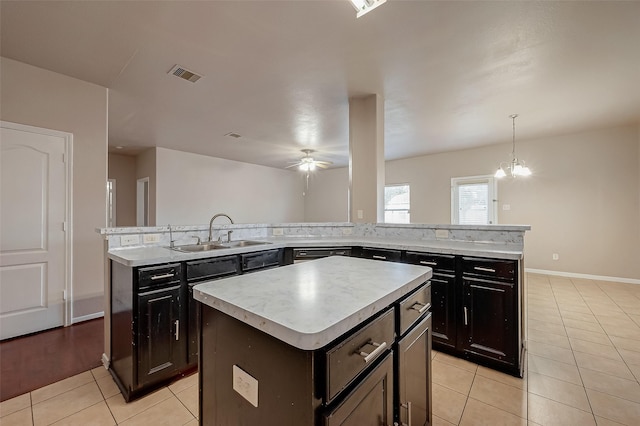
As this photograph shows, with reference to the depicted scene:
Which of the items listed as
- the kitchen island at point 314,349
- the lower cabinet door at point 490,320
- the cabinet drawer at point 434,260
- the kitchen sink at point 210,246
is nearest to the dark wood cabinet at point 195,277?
the kitchen sink at point 210,246

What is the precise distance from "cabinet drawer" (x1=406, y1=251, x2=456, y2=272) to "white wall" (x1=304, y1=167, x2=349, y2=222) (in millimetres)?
5909

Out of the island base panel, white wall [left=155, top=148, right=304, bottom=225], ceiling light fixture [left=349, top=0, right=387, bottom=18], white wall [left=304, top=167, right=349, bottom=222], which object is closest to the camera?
the island base panel

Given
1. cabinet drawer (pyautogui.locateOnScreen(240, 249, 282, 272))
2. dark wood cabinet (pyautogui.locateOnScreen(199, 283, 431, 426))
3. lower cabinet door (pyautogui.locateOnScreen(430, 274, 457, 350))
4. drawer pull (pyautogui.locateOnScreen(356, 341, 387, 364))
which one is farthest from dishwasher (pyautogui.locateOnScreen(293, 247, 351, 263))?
drawer pull (pyautogui.locateOnScreen(356, 341, 387, 364))

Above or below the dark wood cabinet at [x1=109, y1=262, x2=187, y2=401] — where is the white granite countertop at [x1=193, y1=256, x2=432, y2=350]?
above

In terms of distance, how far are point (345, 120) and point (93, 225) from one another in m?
3.72

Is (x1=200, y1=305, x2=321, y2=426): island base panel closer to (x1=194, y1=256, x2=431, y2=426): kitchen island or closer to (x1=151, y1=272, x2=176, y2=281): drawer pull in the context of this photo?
(x1=194, y1=256, x2=431, y2=426): kitchen island

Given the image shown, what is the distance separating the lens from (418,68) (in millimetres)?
2775

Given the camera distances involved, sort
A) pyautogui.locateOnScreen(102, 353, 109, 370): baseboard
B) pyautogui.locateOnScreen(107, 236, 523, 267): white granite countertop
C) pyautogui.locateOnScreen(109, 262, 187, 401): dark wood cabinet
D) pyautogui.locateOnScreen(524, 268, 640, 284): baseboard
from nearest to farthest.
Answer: pyautogui.locateOnScreen(109, 262, 187, 401): dark wood cabinet → pyautogui.locateOnScreen(107, 236, 523, 267): white granite countertop → pyautogui.locateOnScreen(102, 353, 109, 370): baseboard → pyautogui.locateOnScreen(524, 268, 640, 284): baseboard

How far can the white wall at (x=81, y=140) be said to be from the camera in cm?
273

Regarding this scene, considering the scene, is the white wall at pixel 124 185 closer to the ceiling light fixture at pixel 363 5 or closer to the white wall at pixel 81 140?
the white wall at pixel 81 140

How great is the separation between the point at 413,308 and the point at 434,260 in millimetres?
1338

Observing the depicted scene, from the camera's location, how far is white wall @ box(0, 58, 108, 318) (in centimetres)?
273

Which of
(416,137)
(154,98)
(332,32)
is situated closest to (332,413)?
(332,32)

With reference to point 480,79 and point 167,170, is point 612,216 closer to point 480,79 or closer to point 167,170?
point 480,79
